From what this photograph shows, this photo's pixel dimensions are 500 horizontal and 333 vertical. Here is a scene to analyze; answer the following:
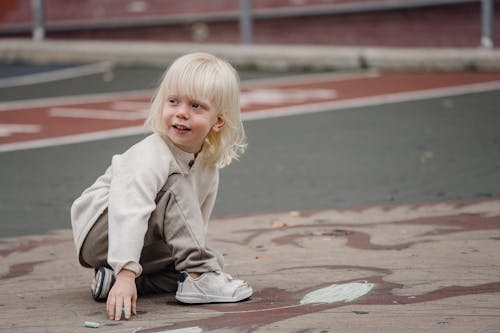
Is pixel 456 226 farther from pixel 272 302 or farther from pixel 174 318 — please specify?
pixel 174 318

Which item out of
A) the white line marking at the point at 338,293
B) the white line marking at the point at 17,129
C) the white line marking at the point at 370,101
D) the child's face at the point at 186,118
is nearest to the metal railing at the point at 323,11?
the white line marking at the point at 370,101

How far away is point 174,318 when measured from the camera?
3.65 metres

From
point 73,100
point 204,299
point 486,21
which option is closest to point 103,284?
point 204,299

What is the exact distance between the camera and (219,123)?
4016mm

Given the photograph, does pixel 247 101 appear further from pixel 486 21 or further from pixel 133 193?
pixel 133 193

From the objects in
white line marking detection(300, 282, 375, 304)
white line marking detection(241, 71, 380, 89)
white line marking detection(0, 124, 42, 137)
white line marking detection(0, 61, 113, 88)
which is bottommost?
white line marking detection(241, 71, 380, 89)

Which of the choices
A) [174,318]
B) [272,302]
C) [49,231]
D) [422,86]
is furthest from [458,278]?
[422,86]

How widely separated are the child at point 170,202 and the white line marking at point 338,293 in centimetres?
23

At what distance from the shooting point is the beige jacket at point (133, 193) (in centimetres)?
368

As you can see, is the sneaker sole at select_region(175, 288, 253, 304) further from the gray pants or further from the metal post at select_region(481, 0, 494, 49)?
the metal post at select_region(481, 0, 494, 49)

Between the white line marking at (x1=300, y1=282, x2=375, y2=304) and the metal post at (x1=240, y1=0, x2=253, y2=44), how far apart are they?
10505mm

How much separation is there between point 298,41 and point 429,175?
8679mm

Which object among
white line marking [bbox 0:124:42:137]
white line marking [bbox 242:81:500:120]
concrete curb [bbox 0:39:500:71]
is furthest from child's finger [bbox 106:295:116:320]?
concrete curb [bbox 0:39:500:71]

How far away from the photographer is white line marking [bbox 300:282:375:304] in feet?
12.5
